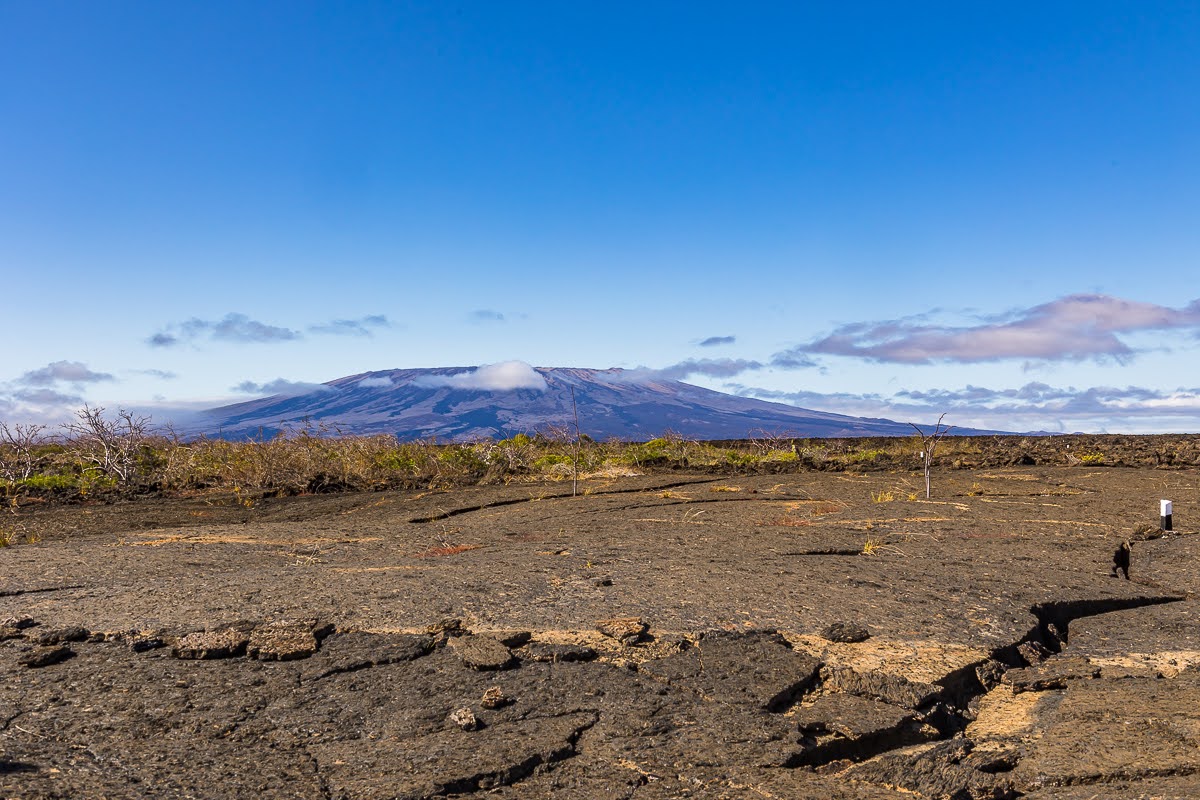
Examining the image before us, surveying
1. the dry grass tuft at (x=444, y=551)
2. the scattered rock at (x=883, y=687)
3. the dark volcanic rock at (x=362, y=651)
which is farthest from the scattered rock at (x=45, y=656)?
the scattered rock at (x=883, y=687)

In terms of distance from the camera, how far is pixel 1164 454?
17.1m

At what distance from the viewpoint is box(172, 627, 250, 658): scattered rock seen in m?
4.36

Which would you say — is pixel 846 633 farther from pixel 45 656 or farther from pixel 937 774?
pixel 45 656

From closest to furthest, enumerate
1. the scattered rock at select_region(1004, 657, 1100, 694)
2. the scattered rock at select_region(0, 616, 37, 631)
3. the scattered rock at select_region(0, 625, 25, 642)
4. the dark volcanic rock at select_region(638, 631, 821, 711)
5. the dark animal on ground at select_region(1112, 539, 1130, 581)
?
the dark volcanic rock at select_region(638, 631, 821, 711)
the scattered rock at select_region(1004, 657, 1100, 694)
the scattered rock at select_region(0, 625, 25, 642)
the scattered rock at select_region(0, 616, 37, 631)
the dark animal on ground at select_region(1112, 539, 1130, 581)

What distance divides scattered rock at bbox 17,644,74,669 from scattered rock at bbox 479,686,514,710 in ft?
7.18

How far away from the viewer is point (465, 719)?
347 centimetres

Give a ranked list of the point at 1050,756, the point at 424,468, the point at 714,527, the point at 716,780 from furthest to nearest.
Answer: the point at 424,468 → the point at 714,527 → the point at 1050,756 → the point at 716,780

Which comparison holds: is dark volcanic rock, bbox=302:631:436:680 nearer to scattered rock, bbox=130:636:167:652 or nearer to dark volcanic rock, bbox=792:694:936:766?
scattered rock, bbox=130:636:167:652

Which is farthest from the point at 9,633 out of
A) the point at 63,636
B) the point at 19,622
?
the point at 63,636

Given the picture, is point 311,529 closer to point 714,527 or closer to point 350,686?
point 714,527

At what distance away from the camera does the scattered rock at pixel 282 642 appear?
433cm

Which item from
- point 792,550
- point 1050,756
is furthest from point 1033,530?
point 1050,756

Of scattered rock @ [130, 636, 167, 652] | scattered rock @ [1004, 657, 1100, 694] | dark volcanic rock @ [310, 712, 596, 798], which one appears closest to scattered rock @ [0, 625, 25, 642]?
scattered rock @ [130, 636, 167, 652]

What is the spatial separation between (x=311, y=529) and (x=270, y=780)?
7.04 metres
